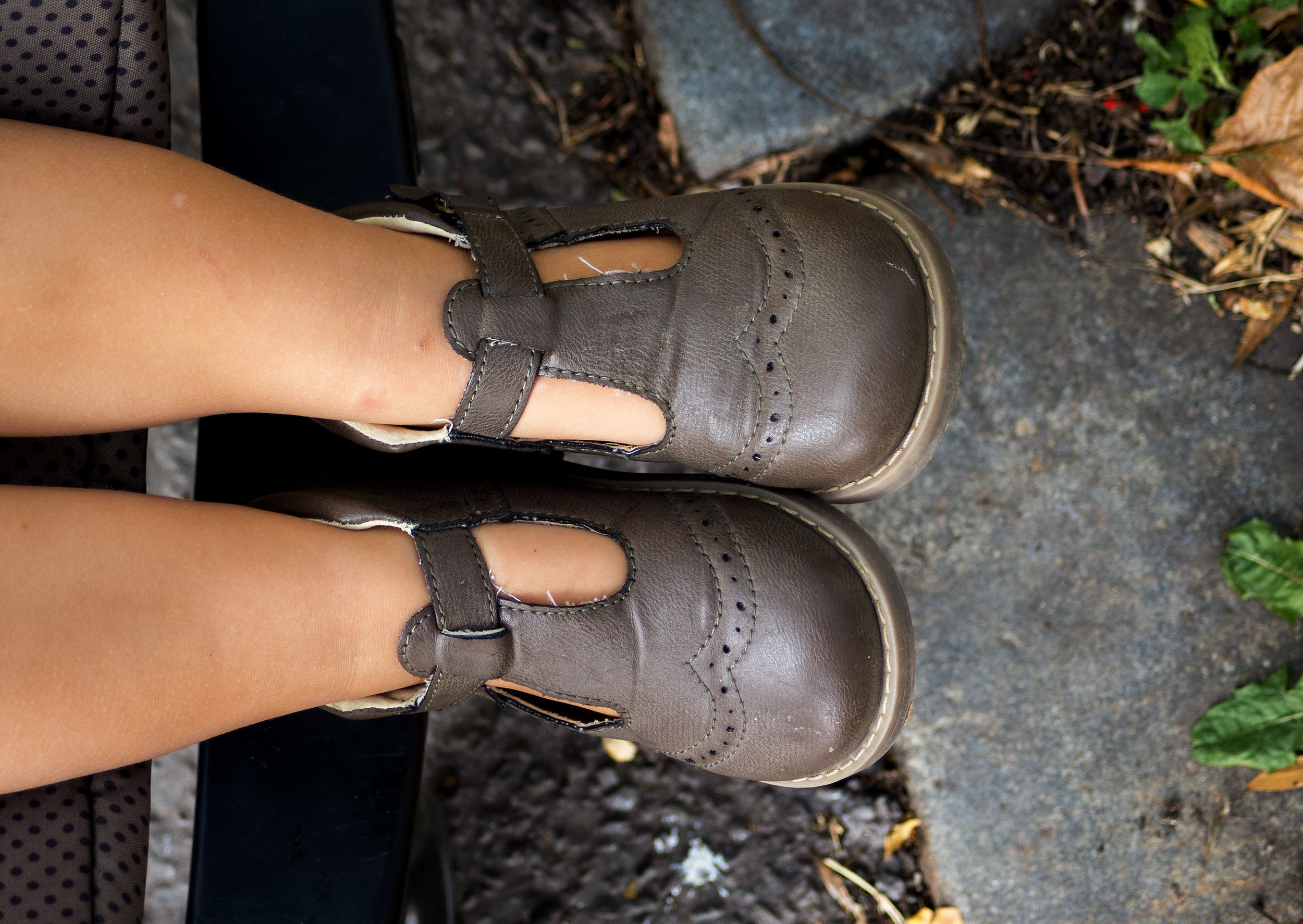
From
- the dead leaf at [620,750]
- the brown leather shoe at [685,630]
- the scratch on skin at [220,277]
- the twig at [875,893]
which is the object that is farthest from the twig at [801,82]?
the twig at [875,893]

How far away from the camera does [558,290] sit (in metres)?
1.14

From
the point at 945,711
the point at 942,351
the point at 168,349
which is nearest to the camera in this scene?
the point at 168,349

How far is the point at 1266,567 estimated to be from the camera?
5.19ft

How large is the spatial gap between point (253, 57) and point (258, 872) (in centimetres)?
110

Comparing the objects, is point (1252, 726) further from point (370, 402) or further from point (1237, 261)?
point (370, 402)

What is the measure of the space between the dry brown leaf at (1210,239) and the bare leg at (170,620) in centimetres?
146

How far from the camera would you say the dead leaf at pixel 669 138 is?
1.69m

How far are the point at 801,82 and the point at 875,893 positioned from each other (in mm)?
1574

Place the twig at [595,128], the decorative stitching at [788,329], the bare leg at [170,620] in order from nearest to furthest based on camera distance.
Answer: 1. the bare leg at [170,620]
2. the decorative stitching at [788,329]
3. the twig at [595,128]

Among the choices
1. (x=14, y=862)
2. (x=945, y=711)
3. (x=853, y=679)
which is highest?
(x=853, y=679)

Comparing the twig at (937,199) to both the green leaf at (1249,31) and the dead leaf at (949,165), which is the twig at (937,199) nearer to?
the dead leaf at (949,165)

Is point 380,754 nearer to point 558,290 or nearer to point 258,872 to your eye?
point 258,872

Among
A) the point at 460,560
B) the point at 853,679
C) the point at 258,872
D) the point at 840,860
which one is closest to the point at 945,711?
the point at 840,860

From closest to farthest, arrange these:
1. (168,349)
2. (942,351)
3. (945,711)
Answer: (168,349) < (942,351) < (945,711)
